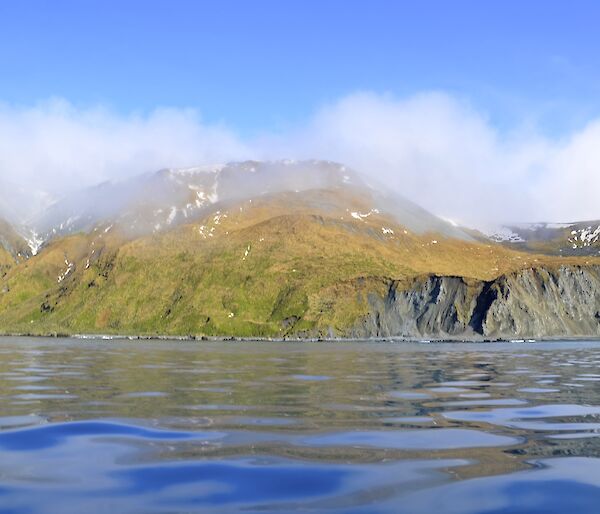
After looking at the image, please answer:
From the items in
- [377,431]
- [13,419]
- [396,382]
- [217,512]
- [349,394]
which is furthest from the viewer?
[396,382]

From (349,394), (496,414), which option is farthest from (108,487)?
(349,394)

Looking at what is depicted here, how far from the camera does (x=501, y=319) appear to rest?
7864 inches

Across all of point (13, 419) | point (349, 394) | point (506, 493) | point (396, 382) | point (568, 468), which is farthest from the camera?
point (396, 382)

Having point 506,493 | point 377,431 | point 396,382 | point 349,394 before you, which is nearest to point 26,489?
point 506,493

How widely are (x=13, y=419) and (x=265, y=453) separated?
29.9 ft

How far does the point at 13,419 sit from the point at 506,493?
14181mm

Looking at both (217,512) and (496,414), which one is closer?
(217,512)

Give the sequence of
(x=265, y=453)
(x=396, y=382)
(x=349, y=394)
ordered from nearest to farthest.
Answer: (x=265, y=453) → (x=349, y=394) → (x=396, y=382)

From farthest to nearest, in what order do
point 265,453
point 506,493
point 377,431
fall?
1. point 377,431
2. point 265,453
3. point 506,493

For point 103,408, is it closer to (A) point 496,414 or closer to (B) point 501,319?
(A) point 496,414

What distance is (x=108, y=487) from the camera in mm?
11086

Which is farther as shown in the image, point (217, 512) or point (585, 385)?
point (585, 385)

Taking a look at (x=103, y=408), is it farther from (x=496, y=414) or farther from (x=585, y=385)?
(x=585, y=385)

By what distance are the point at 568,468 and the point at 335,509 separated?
5.31 meters
